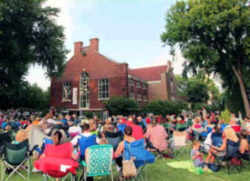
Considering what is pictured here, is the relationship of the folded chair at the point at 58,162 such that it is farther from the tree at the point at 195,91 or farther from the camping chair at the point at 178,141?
the tree at the point at 195,91

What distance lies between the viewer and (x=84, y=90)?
32.4m

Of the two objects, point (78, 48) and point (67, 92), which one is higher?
point (78, 48)

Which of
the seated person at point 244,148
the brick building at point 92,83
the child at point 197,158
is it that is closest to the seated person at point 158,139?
the child at point 197,158

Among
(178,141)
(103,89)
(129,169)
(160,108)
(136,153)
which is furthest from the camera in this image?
(103,89)

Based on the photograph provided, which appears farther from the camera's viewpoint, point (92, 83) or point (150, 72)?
point (150, 72)

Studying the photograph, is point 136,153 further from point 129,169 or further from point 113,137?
point 113,137

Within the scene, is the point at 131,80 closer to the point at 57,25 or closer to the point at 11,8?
the point at 57,25

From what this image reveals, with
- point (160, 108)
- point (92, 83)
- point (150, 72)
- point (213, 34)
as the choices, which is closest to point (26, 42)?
point (92, 83)

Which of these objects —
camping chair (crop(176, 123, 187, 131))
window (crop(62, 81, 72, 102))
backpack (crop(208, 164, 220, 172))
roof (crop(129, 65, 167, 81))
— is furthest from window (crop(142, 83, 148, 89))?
backpack (crop(208, 164, 220, 172))

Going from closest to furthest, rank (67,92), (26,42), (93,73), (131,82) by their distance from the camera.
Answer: (26,42), (131,82), (93,73), (67,92)

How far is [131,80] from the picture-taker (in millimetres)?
31625

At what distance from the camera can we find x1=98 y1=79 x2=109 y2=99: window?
101 ft

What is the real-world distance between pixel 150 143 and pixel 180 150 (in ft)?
7.09

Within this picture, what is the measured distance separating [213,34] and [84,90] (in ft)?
66.5
